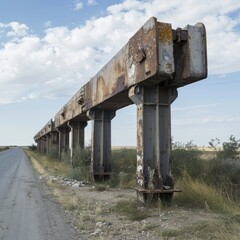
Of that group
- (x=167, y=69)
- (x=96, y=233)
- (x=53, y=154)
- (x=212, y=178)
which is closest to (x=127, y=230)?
(x=96, y=233)

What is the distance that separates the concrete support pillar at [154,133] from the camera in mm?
9078

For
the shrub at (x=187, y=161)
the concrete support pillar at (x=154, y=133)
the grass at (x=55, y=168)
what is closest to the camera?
the concrete support pillar at (x=154, y=133)

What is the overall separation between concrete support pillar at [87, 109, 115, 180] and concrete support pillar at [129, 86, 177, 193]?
5.77m

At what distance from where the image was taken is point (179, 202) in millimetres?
9094

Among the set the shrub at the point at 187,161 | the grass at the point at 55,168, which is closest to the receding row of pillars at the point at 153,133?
the shrub at the point at 187,161

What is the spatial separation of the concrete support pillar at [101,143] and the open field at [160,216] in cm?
410

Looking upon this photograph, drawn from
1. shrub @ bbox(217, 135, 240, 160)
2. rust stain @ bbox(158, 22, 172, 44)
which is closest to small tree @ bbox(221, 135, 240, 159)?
shrub @ bbox(217, 135, 240, 160)

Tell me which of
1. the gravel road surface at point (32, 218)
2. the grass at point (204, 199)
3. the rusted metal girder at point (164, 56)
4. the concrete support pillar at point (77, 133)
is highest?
the rusted metal girder at point (164, 56)

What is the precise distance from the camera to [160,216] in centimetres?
763

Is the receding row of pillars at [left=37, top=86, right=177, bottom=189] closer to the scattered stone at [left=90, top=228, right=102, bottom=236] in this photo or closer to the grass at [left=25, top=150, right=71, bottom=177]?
the scattered stone at [left=90, top=228, right=102, bottom=236]

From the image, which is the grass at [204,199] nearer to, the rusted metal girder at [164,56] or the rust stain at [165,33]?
the rusted metal girder at [164,56]

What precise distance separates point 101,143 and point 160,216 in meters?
7.77

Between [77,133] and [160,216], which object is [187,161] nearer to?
[160,216]

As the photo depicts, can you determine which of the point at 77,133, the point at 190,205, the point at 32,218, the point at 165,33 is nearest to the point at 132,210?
the point at 190,205
